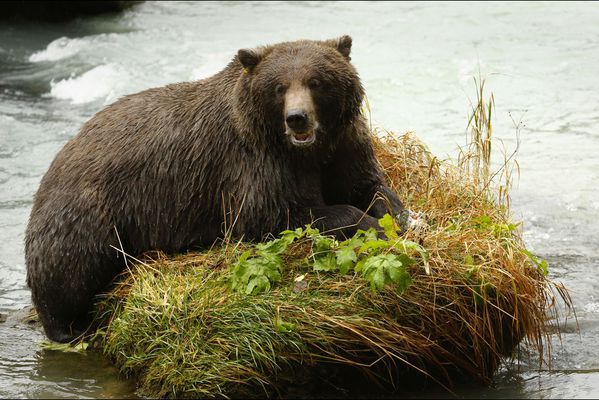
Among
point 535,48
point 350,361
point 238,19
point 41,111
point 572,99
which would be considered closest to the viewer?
point 350,361

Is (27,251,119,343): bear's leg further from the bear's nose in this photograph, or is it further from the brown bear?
the bear's nose

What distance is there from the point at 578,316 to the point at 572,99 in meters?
5.53

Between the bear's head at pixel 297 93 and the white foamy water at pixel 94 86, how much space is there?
22.1 feet

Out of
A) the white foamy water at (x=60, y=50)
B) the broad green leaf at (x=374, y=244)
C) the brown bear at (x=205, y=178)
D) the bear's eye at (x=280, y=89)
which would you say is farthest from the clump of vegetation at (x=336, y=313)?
the white foamy water at (x=60, y=50)

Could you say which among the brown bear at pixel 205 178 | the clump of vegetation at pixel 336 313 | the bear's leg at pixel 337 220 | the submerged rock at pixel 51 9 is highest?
the submerged rock at pixel 51 9

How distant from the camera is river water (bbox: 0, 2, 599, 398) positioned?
6.12 m

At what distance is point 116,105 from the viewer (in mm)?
7102

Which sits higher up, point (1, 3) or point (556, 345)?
point (1, 3)

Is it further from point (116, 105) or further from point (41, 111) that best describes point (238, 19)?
point (116, 105)

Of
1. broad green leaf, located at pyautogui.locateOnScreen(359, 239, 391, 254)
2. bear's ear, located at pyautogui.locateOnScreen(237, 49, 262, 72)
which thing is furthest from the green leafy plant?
bear's ear, located at pyautogui.locateOnScreen(237, 49, 262, 72)

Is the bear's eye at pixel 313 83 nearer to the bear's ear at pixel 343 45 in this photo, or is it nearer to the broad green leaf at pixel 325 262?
the bear's ear at pixel 343 45

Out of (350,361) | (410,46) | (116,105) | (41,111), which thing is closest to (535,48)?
(410,46)

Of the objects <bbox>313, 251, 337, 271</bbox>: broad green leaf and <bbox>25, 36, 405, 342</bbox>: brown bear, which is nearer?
<bbox>313, 251, 337, 271</bbox>: broad green leaf

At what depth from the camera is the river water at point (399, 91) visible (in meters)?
6.12
